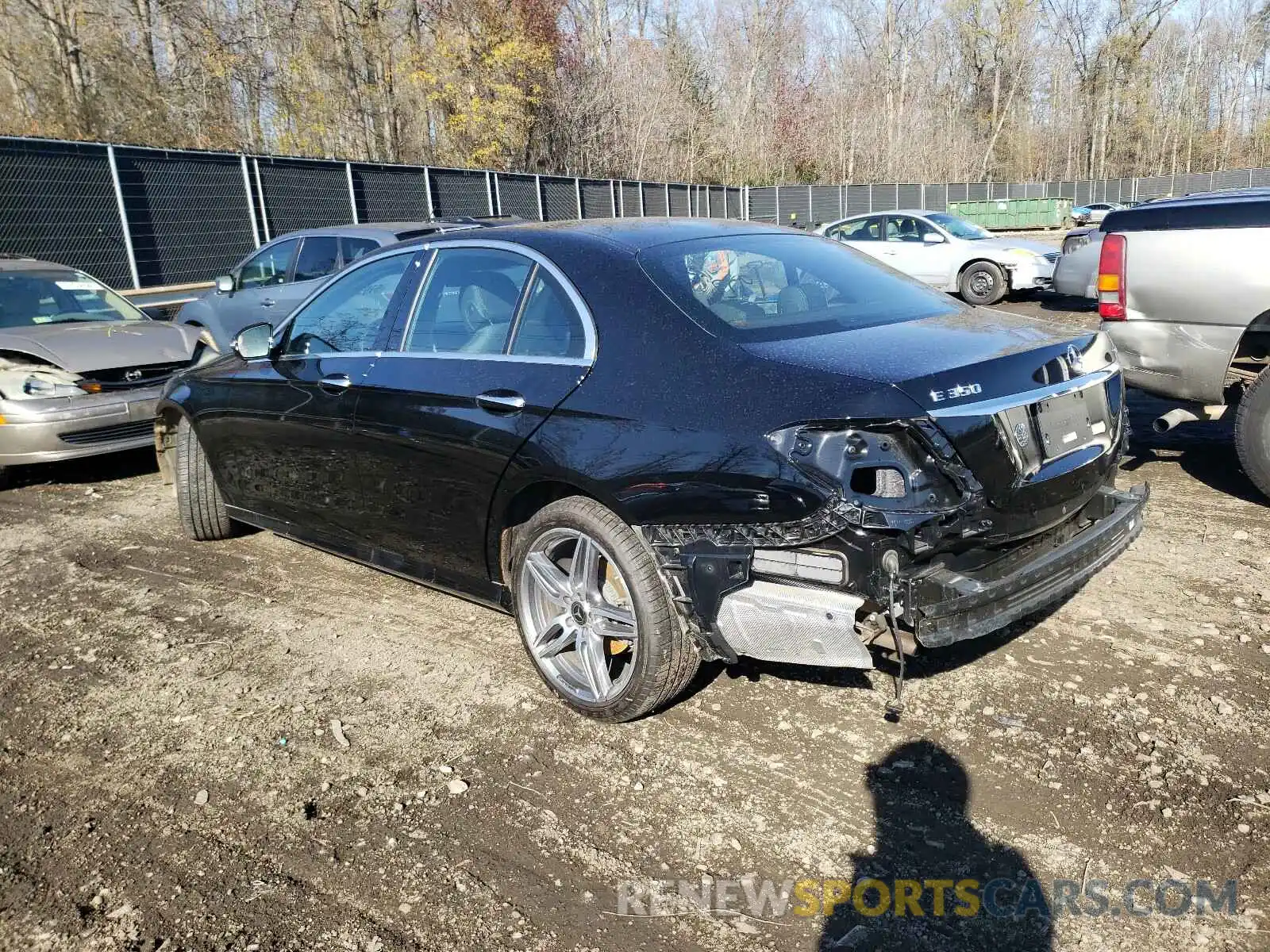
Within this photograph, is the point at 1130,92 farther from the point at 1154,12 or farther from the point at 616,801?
the point at 616,801

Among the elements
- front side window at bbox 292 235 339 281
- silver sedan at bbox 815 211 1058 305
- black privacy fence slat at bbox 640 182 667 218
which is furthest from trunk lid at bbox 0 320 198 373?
black privacy fence slat at bbox 640 182 667 218

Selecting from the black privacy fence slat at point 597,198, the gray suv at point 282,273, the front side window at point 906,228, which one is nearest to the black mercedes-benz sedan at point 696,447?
the gray suv at point 282,273

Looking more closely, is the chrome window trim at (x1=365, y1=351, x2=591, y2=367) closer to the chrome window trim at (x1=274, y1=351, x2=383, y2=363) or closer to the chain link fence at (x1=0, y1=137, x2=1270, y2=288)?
the chrome window trim at (x1=274, y1=351, x2=383, y2=363)

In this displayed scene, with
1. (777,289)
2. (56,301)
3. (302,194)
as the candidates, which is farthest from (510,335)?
(302,194)

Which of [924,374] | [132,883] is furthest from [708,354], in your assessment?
[132,883]

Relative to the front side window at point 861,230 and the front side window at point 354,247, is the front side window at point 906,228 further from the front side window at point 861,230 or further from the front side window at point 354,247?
the front side window at point 354,247

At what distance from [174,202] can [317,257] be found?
5.84 meters

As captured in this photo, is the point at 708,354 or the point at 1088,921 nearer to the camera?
the point at 1088,921

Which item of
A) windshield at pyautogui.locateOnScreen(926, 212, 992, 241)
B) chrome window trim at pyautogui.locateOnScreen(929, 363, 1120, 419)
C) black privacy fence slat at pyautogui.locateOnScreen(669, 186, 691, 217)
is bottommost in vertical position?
chrome window trim at pyautogui.locateOnScreen(929, 363, 1120, 419)

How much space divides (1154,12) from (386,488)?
75.4 m

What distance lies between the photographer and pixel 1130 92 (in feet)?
218

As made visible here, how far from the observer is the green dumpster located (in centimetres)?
4650

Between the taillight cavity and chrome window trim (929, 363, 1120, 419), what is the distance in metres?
2.45

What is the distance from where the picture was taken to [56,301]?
801 cm
